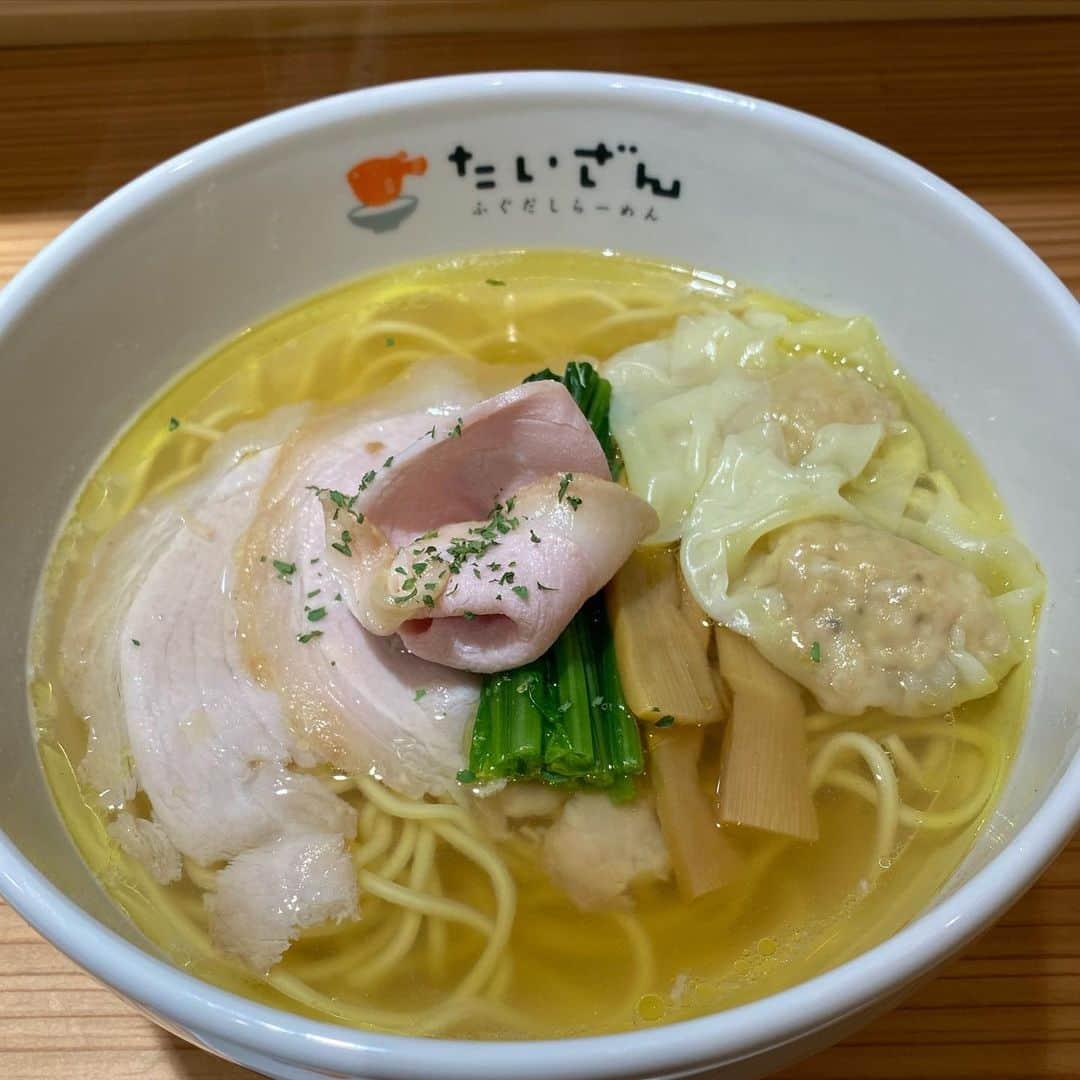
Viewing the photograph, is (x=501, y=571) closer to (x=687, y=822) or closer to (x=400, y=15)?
(x=687, y=822)

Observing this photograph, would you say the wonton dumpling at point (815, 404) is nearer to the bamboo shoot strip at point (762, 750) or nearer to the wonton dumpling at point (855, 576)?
the wonton dumpling at point (855, 576)

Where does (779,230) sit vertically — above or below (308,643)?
above

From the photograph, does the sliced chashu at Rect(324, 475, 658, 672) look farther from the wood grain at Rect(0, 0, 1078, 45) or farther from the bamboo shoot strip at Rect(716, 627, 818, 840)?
the wood grain at Rect(0, 0, 1078, 45)

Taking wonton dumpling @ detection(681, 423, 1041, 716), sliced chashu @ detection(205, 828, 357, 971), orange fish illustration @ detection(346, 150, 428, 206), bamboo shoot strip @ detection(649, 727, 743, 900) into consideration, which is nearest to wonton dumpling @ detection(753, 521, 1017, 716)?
wonton dumpling @ detection(681, 423, 1041, 716)

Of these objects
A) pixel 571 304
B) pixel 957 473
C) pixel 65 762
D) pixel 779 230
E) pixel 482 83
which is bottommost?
pixel 65 762

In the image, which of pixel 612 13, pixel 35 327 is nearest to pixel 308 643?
pixel 35 327

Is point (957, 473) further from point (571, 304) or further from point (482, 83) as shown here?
point (482, 83)

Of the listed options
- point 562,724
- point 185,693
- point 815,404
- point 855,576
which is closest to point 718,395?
point 815,404
